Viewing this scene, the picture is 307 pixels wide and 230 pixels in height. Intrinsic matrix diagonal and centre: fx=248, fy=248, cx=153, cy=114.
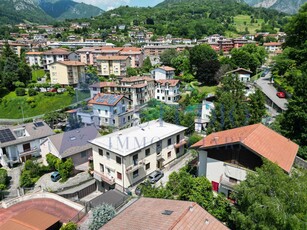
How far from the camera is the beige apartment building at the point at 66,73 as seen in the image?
54688 millimetres

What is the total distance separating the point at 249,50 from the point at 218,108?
40.4 m

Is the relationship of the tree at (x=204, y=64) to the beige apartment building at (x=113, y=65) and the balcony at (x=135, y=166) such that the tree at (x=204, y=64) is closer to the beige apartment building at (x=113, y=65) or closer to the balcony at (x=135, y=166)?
the beige apartment building at (x=113, y=65)

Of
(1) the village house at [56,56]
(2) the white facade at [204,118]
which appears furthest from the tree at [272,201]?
(1) the village house at [56,56]

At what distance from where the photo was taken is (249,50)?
184ft

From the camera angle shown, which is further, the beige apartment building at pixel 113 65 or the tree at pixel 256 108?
the beige apartment building at pixel 113 65

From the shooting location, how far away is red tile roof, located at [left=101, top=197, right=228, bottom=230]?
8.73 meters

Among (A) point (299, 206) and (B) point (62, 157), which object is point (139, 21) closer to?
(B) point (62, 157)

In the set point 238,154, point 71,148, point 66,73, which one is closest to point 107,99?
point 71,148

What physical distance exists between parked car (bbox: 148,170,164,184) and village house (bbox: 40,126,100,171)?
7.25 metres

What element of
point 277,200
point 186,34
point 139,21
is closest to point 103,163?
point 277,200

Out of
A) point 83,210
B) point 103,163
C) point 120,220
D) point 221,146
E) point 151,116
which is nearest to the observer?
point 120,220

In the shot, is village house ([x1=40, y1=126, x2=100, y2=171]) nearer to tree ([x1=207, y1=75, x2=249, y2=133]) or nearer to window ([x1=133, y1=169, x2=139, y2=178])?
window ([x1=133, y1=169, x2=139, y2=178])

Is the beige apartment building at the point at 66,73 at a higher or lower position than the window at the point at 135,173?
higher

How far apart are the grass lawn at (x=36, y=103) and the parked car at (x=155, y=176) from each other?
34109 millimetres
